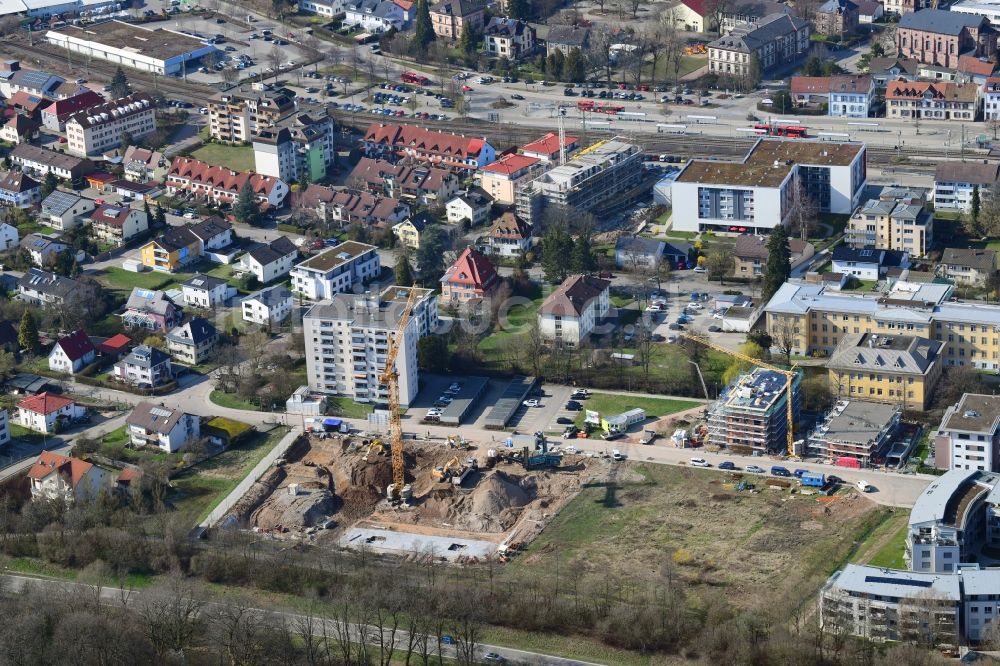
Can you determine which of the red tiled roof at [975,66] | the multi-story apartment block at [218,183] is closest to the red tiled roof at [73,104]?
the multi-story apartment block at [218,183]

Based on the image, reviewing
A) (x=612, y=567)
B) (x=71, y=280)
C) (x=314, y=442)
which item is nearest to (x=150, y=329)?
(x=71, y=280)

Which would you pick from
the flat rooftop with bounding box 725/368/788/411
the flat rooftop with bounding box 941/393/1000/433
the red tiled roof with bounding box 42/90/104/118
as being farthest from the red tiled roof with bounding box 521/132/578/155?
the flat rooftop with bounding box 941/393/1000/433

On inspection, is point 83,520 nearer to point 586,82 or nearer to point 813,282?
point 813,282

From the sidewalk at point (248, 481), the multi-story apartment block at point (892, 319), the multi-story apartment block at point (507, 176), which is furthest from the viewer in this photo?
the multi-story apartment block at point (507, 176)

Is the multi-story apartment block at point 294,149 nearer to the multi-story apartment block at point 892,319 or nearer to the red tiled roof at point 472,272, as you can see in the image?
the red tiled roof at point 472,272

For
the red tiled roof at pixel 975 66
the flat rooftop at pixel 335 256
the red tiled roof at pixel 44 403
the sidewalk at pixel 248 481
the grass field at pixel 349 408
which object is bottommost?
the sidewalk at pixel 248 481

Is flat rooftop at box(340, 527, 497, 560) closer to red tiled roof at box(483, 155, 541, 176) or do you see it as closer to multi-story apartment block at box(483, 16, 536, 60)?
red tiled roof at box(483, 155, 541, 176)

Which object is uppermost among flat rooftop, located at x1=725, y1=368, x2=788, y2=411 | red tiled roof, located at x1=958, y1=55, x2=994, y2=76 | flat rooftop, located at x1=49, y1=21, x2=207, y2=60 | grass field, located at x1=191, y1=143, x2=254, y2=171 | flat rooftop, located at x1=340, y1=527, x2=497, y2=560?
red tiled roof, located at x1=958, y1=55, x2=994, y2=76
